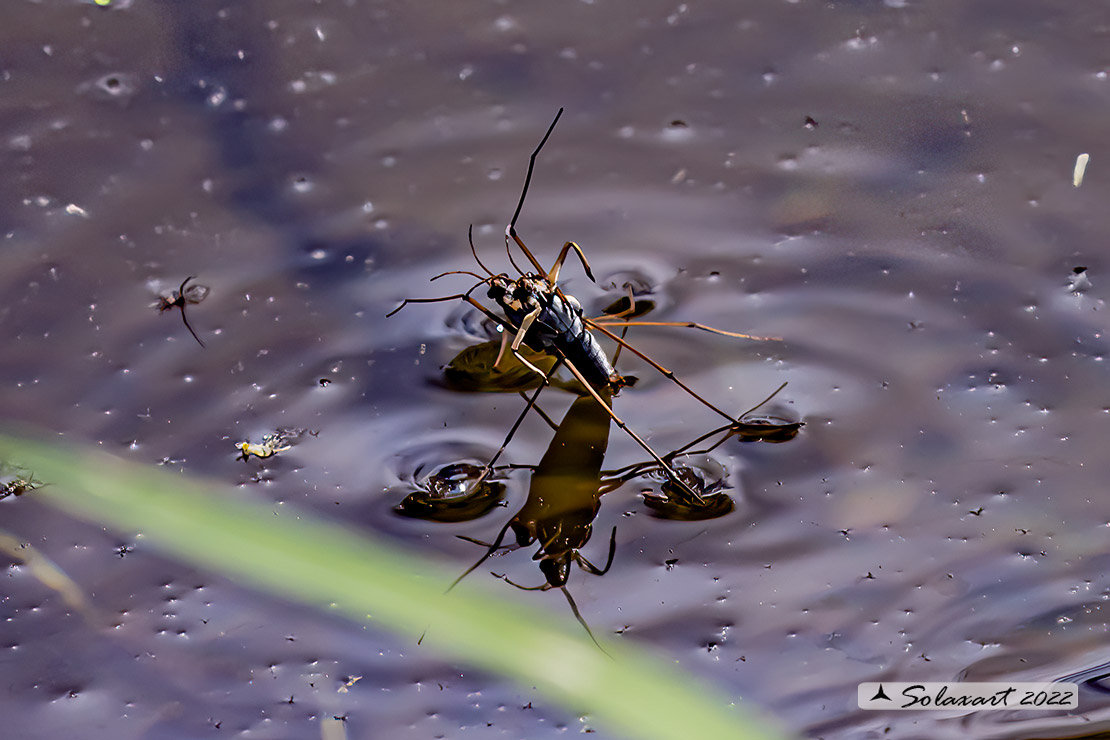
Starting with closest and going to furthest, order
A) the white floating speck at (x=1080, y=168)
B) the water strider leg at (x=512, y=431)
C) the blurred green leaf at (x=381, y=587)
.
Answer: the blurred green leaf at (x=381, y=587) < the water strider leg at (x=512, y=431) < the white floating speck at (x=1080, y=168)

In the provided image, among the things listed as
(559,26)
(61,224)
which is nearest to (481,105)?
(559,26)

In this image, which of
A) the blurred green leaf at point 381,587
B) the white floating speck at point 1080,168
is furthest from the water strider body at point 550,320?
the white floating speck at point 1080,168

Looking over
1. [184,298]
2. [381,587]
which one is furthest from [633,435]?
Answer: [184,298]

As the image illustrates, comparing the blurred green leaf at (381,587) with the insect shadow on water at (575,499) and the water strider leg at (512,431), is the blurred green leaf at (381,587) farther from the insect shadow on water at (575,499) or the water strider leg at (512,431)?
the water strider leg at (512,431)

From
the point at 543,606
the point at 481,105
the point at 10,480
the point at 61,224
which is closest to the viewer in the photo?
the point at 543,606

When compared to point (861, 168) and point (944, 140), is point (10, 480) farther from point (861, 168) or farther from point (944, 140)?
point (944, 140)
